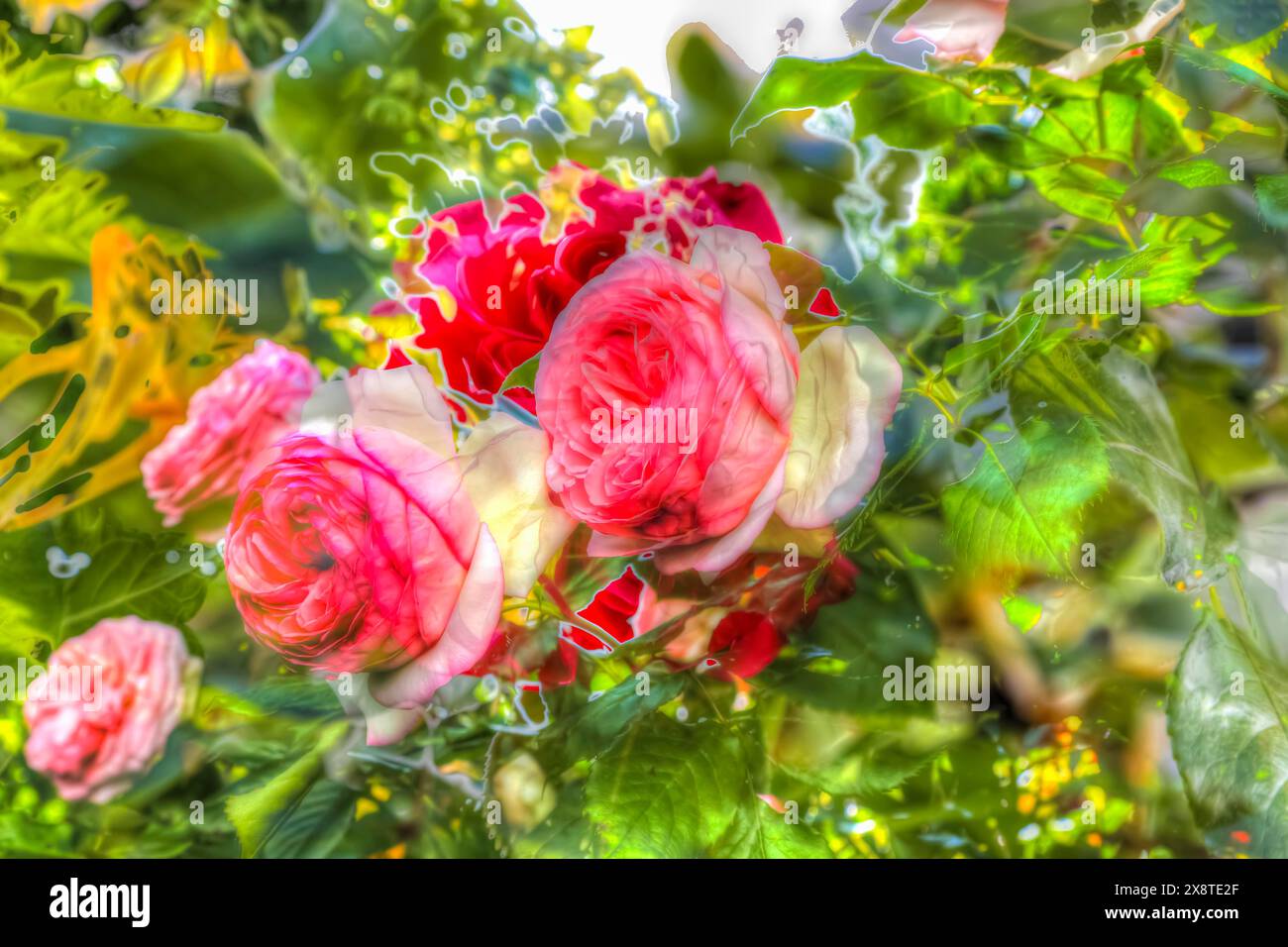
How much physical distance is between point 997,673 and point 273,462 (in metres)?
0.36

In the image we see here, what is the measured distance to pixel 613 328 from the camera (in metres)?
0.39

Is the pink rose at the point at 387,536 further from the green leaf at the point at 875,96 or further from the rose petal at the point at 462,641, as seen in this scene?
the green leaf at the point at 875,96

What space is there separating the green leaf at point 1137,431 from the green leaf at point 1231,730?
0.04 m

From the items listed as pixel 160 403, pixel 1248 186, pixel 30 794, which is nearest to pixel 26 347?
pixel 160 403

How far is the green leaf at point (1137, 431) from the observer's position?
16.2 inches

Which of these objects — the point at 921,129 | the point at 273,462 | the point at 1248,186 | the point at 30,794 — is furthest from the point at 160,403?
the point at 1248,186

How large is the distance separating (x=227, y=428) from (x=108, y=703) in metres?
0.15

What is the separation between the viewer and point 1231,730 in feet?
1.38

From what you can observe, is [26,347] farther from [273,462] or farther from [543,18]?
[543,18]

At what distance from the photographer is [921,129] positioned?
0.42 m

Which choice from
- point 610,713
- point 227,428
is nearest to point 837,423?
point 610,713

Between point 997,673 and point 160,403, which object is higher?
point 160,403

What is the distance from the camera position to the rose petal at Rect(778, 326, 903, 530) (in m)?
0.40
